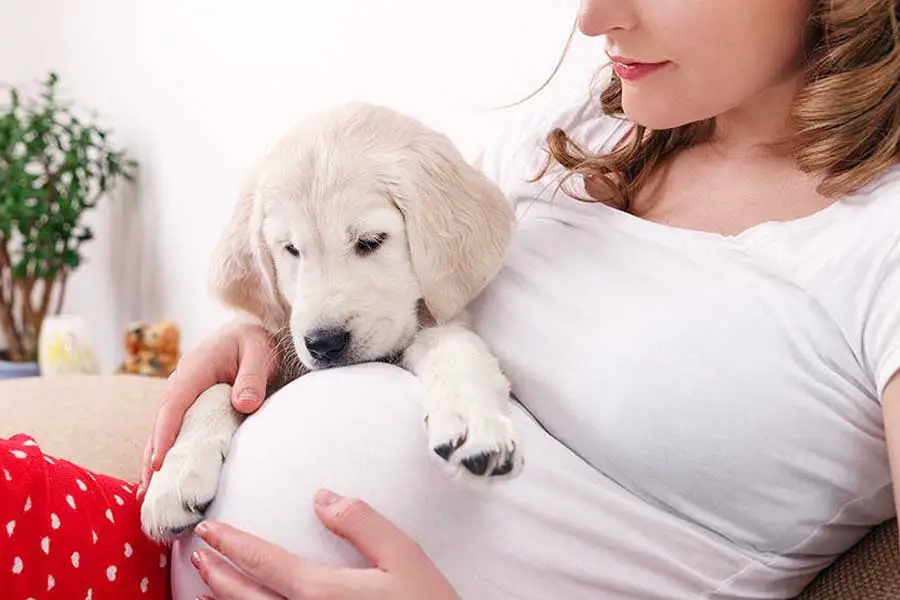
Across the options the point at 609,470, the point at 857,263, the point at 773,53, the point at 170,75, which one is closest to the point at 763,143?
the point at 773,53

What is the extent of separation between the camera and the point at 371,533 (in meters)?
0.89

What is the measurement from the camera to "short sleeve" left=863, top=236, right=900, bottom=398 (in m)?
0.84

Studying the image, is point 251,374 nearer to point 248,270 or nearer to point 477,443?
point 248,270

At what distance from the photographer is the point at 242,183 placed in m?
1.16

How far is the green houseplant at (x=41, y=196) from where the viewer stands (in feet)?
10.1

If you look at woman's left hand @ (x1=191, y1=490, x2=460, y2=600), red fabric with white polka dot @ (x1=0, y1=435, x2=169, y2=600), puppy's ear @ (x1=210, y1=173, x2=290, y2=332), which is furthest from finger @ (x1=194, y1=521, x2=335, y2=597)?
puppy's ear @ (x1=210, y1=173, x2=290, y2=332)

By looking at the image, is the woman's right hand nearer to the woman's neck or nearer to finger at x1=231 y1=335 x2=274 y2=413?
finger at x1=231 y1=335 x2=274 y2=413

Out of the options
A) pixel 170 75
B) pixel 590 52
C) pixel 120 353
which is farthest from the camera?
pixel 120 353

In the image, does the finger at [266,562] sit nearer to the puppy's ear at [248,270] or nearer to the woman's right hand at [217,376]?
the woman's right hand at [217,376]

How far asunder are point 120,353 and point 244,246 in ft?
8.53

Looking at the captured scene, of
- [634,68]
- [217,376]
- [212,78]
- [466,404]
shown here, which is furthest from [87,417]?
[212,78]

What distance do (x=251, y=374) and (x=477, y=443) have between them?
0.34 meters

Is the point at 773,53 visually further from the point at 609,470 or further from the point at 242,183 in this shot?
the point at 242,183

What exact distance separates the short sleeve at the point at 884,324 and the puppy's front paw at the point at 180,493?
59 cm
